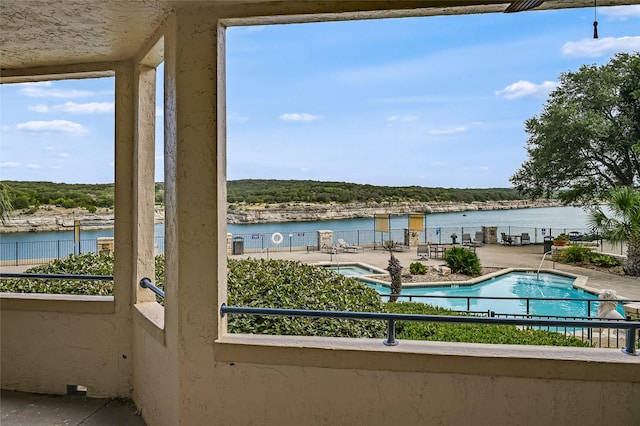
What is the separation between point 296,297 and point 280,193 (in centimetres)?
2380

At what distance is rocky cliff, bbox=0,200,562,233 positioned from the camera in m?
19.3

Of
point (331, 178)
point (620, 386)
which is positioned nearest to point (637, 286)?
point (620, 386)

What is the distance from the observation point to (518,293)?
1528 cm

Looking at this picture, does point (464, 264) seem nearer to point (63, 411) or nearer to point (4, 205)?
point (4, 205)

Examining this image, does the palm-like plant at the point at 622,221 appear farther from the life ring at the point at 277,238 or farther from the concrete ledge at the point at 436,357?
the concrete ledge at the point at 436,357

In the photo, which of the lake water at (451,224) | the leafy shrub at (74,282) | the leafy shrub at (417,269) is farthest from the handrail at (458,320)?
the lake water at (451,224)

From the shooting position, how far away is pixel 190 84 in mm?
1975

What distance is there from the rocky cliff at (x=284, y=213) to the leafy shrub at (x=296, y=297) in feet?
3.03

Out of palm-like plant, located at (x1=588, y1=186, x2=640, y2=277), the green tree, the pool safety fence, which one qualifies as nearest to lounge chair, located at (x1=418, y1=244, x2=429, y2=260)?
the pool safety fence

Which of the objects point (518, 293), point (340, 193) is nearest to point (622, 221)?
point (518, 293)

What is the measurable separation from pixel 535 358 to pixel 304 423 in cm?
99

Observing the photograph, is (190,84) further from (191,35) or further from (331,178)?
(331,178)

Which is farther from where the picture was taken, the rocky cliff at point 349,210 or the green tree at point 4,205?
the rocky cliff at point 349,210

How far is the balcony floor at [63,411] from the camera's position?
251cm
